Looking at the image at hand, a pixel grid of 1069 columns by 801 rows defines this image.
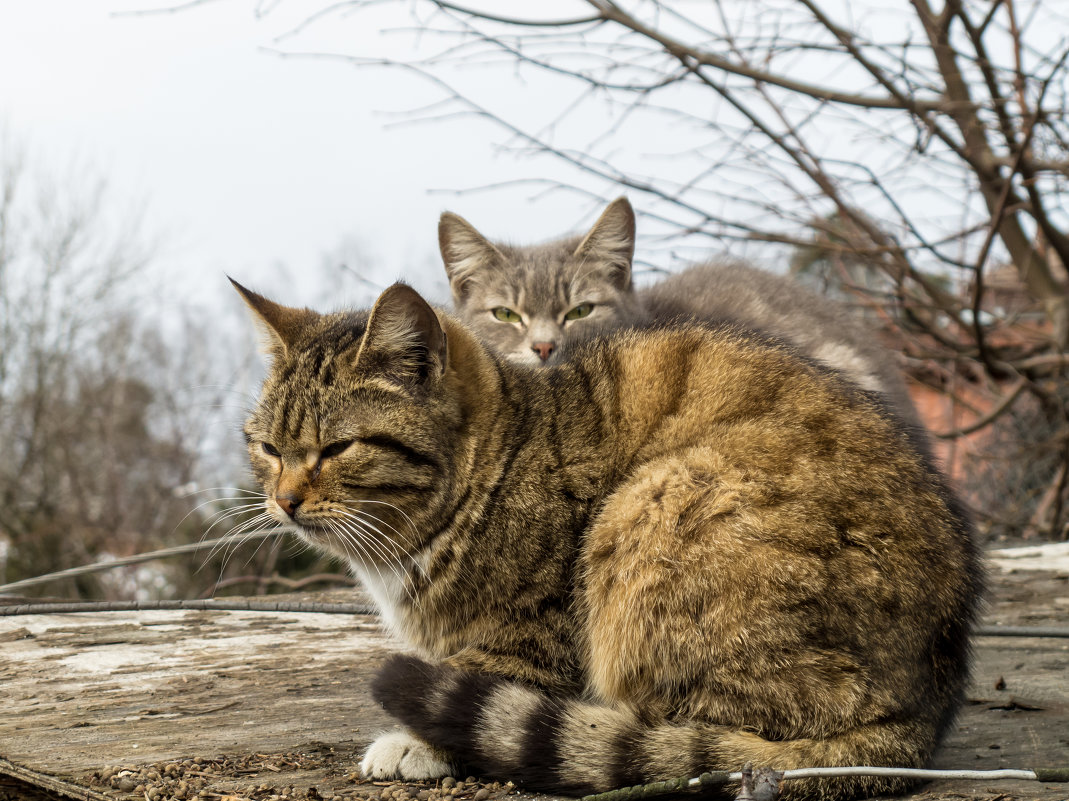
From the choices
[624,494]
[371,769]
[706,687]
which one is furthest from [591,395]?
[371,769]

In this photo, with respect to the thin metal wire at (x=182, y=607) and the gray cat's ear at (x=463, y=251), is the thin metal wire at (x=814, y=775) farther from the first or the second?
the gray cat's ear at (x=463, y=251)

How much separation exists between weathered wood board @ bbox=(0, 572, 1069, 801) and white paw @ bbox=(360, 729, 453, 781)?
0.05 metres

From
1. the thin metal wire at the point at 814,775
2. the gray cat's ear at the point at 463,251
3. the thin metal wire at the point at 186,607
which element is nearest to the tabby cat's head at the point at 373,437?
the thin metal wire at the point at 814,775

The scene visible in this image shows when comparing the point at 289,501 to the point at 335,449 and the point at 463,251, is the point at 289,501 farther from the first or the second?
the point at 463,251

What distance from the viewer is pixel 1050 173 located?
439cm

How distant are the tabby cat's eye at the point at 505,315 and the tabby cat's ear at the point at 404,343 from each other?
213 cm

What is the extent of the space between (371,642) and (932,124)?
344cm

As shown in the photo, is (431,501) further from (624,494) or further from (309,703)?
(309,703)

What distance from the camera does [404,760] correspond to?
209 centimetres

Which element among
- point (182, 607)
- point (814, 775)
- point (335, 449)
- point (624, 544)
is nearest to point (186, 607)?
point (182, 607)

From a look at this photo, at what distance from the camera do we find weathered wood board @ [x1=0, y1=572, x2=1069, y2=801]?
2.03 m

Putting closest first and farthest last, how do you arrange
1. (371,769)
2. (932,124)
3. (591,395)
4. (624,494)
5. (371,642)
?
(371,769)
(624,494)
(591,395)
(371,642)
(932,124)

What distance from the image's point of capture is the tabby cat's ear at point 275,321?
262 centimetres

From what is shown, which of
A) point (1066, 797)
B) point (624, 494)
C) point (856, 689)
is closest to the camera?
point (1066, 797)
